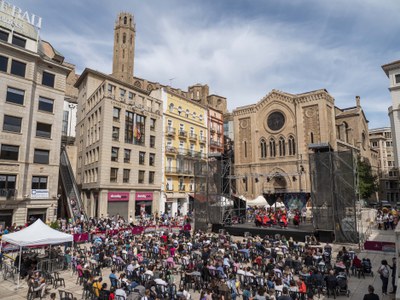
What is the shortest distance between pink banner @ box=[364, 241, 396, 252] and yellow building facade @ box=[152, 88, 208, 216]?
24935 mm

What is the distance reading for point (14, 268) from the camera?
13602 millimetres

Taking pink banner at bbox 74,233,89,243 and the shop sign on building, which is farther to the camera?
the shop sign on building

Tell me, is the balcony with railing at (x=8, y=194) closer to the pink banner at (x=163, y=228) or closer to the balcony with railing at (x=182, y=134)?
the pink banner at (x=163, y=228)

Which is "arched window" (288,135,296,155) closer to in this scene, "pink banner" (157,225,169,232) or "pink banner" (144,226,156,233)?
"pink banner" (157,225,169,232)

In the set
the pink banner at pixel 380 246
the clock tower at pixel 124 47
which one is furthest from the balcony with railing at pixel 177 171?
the clock tower at pixel 124 47

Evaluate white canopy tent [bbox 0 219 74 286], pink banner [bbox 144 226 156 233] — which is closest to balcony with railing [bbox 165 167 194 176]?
pink banner [bbox 144 226 156 233]

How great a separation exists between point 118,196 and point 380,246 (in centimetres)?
2617

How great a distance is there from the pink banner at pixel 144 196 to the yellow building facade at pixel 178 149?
2222 mm

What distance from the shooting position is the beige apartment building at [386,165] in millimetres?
69188

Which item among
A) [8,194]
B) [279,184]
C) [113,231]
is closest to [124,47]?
[279,184]

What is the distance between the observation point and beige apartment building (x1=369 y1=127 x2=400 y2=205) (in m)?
69.2

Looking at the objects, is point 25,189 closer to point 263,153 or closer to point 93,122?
point 93,122


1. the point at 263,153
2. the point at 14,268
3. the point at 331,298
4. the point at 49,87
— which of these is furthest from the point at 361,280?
the point at 263,153

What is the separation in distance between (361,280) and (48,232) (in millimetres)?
14996
